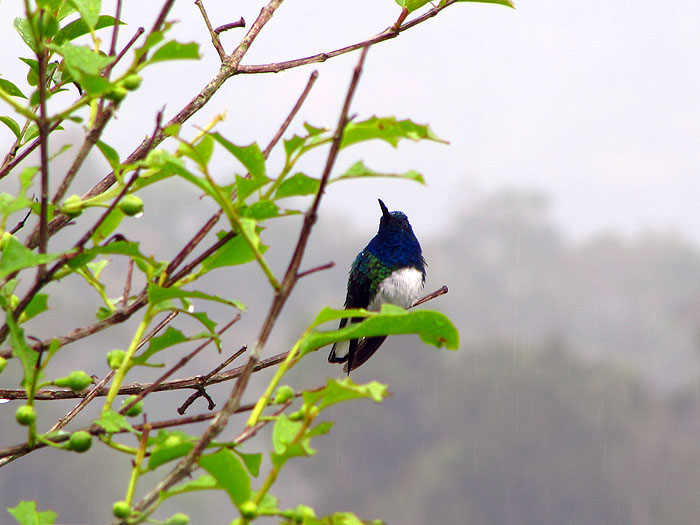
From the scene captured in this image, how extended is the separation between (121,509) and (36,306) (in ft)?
1.64

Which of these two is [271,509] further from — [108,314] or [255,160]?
[108,314]

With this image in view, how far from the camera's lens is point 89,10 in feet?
3.91

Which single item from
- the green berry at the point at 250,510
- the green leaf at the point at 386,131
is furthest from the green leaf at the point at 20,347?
the green leaf at the point at 386,131

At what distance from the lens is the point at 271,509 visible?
0.92 m

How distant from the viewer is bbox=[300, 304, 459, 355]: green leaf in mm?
1001

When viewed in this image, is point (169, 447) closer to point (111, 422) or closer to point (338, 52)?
point (111, 422)

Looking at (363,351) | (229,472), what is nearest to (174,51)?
(229,472)

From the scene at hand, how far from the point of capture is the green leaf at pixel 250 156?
3.38 feet

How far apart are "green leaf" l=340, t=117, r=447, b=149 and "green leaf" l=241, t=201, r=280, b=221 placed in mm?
154

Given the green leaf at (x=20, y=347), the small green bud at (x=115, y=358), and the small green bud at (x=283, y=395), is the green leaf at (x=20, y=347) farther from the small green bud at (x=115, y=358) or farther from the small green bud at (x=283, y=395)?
the small green bud at (x=283, y=395)

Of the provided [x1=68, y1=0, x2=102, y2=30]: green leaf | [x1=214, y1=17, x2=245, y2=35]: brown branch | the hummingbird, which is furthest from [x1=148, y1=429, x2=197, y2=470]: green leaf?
the hummingbird

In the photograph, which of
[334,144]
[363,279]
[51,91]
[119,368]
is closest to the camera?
[334,144]

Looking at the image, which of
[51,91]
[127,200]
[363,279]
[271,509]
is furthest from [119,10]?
[363,279]

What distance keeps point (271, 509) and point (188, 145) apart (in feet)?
1.49
